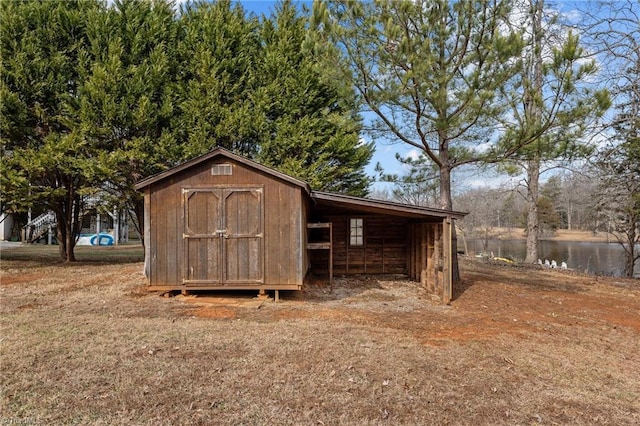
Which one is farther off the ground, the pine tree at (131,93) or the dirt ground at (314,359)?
the pine tree at (131,93)

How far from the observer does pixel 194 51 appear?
11617mm

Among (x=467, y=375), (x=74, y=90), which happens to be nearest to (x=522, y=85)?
(x=467, y=375)

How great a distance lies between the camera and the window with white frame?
1015 cm

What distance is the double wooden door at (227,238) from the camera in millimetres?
6805

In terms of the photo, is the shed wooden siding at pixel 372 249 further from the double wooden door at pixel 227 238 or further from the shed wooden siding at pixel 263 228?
the double wooden door at pixel 227 238

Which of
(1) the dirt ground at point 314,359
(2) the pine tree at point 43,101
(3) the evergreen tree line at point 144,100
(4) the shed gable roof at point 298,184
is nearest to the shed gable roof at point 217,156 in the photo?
(4) the shed gable roof at point 298,184

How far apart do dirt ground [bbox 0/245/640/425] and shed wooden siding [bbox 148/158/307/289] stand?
51cm

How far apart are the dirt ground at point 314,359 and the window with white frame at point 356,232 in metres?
2.99

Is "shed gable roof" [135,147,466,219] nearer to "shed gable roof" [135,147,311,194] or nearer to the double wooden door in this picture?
"shed gable roof" [135,147,311,194]

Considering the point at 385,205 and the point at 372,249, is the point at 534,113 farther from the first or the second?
the point at 372,249

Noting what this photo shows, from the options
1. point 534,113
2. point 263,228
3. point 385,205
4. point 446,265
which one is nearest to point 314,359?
point 263,228

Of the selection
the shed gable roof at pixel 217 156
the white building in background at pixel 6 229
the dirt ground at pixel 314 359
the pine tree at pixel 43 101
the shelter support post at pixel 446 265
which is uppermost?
the pine tree at pixel 43 101

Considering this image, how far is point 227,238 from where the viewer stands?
268 inches

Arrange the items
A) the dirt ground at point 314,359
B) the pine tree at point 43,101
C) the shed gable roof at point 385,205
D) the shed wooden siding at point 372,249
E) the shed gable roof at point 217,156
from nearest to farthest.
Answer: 1. the dirt ground at point 314,359
2. the shed gable roof at point 217,156
3. the shed gable roof at point 385,205
4. the pine tree at point 43,101
5. the shed wooden siding at point 372,249
